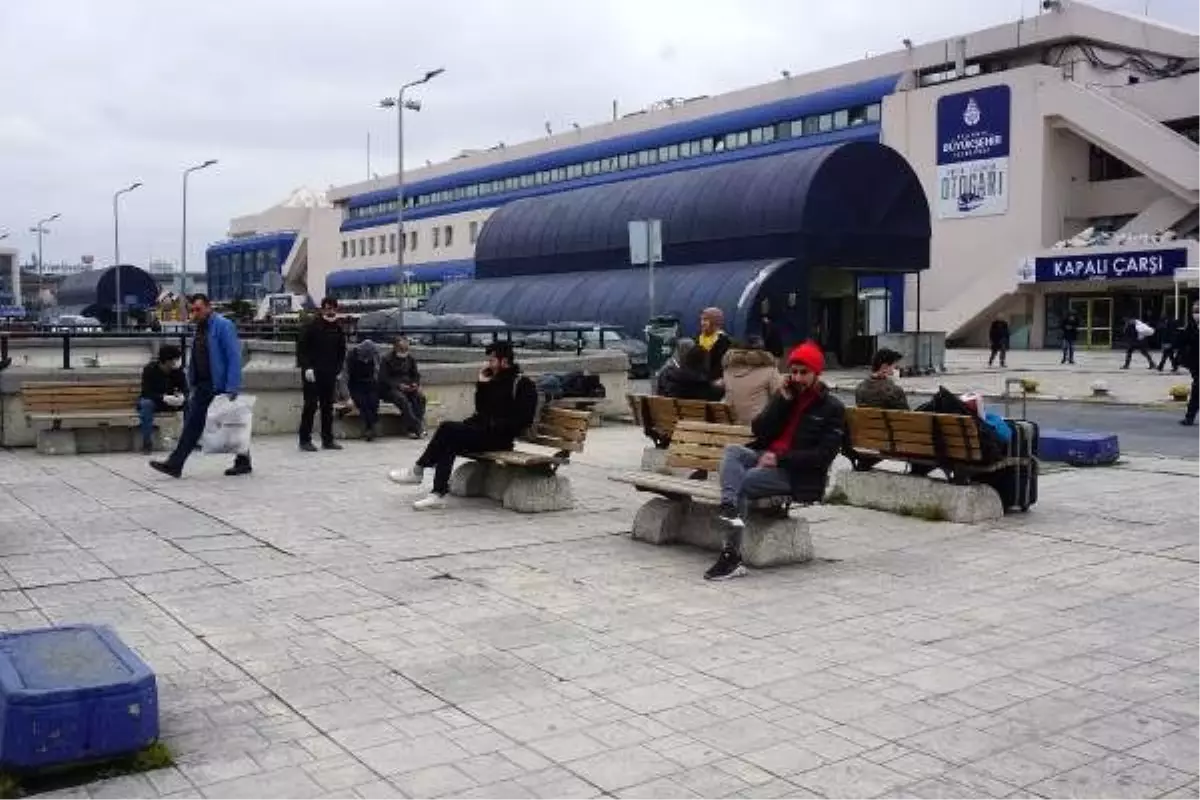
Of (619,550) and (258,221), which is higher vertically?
(258,221)

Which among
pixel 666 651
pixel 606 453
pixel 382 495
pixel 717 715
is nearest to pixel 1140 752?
A: pixel 717 715

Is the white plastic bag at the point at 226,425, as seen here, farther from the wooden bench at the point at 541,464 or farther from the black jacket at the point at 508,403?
the black jacket at the point at 508,403

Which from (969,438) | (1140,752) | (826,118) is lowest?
(1140,752)

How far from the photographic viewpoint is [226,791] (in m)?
4.38

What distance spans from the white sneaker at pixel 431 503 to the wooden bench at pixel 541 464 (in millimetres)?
427

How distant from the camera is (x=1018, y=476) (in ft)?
33.2

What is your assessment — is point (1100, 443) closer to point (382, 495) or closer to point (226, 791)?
point (382, 495)

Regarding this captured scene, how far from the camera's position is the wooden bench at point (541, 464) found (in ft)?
32.8

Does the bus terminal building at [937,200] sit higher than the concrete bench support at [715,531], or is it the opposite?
the bus terminal building at [937,200]

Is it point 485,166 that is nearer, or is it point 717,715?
point 717,715

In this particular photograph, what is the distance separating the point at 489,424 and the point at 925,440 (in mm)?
3558

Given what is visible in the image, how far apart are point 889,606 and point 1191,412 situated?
12.8m

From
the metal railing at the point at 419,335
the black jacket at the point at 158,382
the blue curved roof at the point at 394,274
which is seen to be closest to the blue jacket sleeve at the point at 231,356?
the black jacket at the point at 158,382

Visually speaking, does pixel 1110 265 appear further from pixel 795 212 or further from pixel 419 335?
pixel 419 335
